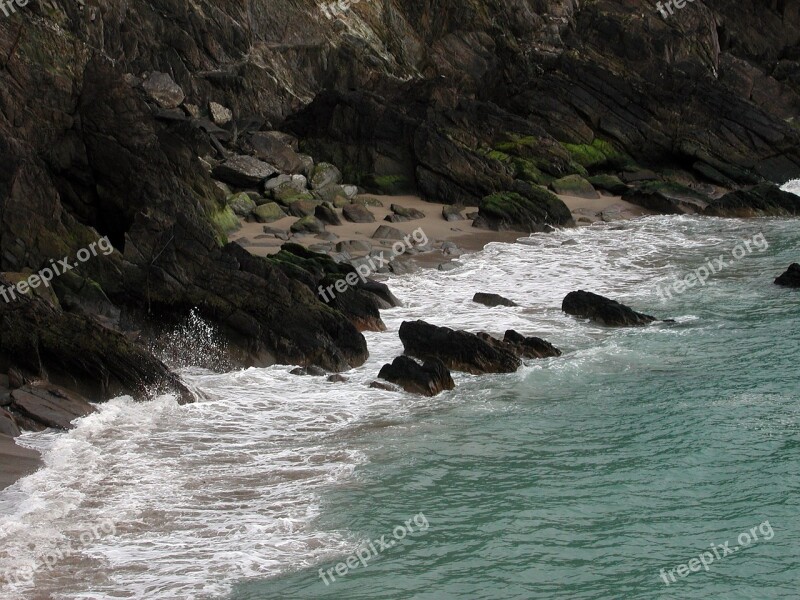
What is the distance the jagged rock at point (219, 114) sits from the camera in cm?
3947

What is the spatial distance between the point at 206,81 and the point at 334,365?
2479 centimetres

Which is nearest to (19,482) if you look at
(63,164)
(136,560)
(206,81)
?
(136,560)

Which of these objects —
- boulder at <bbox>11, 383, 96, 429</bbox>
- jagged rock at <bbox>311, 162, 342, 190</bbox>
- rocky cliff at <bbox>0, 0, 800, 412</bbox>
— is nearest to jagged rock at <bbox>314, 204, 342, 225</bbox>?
jagged rock at <bbox>311, 162, 342, 190</bbox>

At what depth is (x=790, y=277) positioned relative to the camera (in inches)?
1033

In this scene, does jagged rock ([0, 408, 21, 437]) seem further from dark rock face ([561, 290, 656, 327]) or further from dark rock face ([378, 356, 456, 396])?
dark rock face ([561, 290, 656, 327])

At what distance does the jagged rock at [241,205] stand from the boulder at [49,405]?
15.7m

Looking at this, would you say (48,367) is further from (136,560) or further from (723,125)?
(723,125)

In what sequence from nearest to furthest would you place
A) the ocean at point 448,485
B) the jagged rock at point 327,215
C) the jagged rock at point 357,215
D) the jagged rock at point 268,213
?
the ocean at point 448,485, the jagged rock at point 268,213, the jagged rock at point 327,215, the jagged rock at point 357,215

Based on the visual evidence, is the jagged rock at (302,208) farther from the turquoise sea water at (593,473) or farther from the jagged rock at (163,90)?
the turquoise sea water at (593,473)

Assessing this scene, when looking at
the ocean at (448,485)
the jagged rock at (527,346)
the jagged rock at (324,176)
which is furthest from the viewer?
Result: the jagged rock at (324,176)

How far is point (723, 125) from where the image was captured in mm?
44000

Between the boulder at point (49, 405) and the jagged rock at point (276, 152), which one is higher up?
the jagged rock at point (276, 152)

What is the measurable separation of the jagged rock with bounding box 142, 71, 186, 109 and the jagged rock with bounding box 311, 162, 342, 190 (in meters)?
5.80

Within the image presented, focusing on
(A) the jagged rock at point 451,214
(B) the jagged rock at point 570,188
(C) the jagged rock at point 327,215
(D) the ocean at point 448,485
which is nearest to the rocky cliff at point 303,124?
(B) the jagged rock at point 570,188
